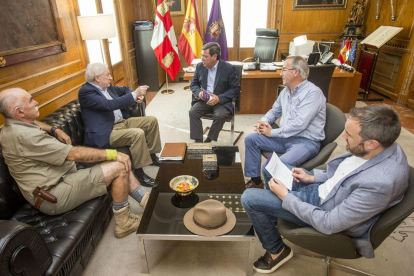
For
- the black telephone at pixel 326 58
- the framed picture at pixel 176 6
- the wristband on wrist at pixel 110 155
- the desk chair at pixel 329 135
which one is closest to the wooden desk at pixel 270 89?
the black telephone at pixel 326 58

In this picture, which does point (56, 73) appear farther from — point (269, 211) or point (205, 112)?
point (269, 211)

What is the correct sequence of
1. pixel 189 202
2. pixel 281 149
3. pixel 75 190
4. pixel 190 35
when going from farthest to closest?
pixel 190 35 < pixel 281 149 < pixel 189 202 < pixel 75 190

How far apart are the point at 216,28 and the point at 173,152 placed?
402 centimetres

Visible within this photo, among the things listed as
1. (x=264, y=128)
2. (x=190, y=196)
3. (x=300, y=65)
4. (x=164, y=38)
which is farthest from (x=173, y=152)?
(x=164, y=38)

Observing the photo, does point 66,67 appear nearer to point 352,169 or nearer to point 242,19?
point 352,169

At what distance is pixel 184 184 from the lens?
181 cm

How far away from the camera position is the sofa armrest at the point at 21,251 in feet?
3.42

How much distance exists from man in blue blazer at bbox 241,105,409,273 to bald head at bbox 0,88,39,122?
1.39 metres

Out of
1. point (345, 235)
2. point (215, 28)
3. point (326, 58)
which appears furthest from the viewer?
point (215, 28)

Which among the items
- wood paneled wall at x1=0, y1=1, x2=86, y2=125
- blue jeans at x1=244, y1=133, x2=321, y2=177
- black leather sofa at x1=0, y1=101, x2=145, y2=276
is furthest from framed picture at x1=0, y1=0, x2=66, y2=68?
blue jeans at x1=244, y1=133, x2=321, y2=177

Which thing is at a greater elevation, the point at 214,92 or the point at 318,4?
the point at 318,4

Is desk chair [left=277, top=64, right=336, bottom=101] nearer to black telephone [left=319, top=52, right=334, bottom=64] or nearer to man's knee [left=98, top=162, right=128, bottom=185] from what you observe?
black telephone [left=319, top=52, right=334, bottom=64]

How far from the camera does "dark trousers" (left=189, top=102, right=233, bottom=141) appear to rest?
2.83 m

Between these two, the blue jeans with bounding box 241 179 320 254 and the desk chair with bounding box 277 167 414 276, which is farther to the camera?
the blue jeans with bounding box 241 179 320 254
